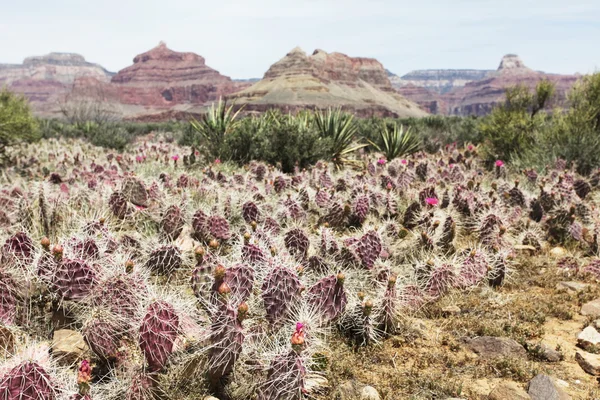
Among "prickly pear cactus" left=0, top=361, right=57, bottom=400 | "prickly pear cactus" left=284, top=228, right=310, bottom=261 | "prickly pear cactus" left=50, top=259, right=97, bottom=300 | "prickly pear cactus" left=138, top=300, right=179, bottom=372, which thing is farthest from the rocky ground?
"prickly pear cactus" left=50, top=259, right=97, bottom=300

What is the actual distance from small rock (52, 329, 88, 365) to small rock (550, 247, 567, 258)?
194 inches

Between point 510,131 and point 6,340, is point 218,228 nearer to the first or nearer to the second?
point 6,340

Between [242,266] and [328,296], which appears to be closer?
[242,266]

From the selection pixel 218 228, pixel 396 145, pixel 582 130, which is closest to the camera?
pixel 218 228

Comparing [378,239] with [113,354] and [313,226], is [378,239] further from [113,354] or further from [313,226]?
Result: [113,354]

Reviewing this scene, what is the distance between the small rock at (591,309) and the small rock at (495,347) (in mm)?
1067

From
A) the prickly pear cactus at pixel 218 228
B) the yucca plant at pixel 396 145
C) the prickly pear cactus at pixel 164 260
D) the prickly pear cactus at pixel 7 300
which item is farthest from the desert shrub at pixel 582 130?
the prickly pear cactus at pixel 7 300

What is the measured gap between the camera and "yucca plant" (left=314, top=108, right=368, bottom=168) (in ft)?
36.9

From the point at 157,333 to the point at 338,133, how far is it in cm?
1006

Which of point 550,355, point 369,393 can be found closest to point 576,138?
point 550,355

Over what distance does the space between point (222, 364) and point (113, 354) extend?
0.61m

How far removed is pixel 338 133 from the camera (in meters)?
11.8

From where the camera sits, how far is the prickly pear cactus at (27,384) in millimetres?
1765

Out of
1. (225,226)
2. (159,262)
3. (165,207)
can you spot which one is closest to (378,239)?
(225,226)
